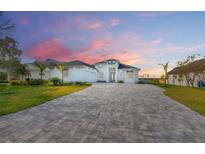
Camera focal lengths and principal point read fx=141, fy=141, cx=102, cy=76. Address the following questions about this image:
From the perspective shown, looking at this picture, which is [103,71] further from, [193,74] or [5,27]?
[5,27]

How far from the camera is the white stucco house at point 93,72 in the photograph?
78.0 feet

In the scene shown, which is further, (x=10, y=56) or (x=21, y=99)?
(x=10, y=56)

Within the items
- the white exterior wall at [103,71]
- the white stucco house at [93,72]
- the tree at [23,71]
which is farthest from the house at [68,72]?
the white exterior wall at [103,71]

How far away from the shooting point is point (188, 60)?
19.3m

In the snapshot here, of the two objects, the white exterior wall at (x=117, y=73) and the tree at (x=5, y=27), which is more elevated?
the tree at (x=5, y=27)

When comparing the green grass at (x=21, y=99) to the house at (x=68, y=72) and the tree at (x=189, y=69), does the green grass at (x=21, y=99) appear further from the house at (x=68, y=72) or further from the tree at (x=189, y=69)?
the tree at (x=189, y=69)

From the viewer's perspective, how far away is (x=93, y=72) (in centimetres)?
2673

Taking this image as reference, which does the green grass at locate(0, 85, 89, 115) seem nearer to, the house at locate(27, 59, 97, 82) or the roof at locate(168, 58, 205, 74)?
the house at locate(27, 59, 97, 82)

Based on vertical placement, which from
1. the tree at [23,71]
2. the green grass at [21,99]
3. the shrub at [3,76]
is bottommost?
the green grass at [21,99]

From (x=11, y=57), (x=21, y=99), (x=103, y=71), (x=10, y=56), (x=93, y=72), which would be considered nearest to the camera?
(x=21, y=99)

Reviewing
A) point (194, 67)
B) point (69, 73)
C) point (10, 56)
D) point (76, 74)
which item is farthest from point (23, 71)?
point (194, 67)

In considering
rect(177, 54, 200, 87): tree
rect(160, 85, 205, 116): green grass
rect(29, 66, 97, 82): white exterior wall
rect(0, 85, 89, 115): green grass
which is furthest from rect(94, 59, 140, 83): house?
rect(0, 85, 89, 115): green grass

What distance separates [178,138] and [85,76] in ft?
71.9
